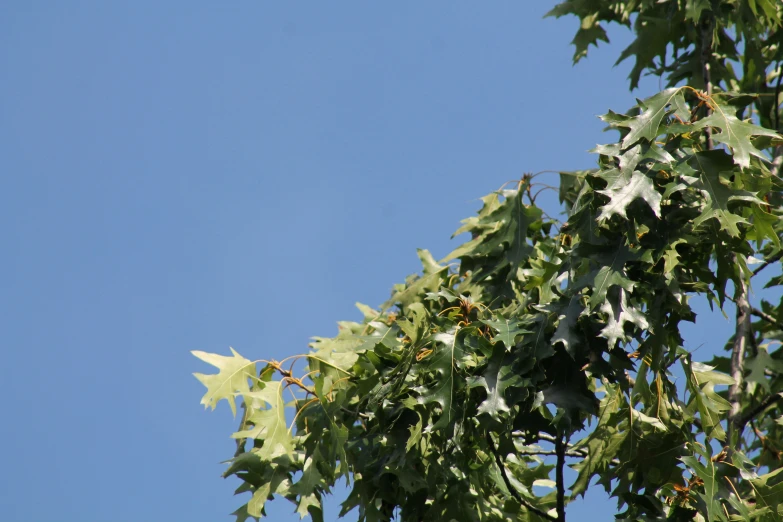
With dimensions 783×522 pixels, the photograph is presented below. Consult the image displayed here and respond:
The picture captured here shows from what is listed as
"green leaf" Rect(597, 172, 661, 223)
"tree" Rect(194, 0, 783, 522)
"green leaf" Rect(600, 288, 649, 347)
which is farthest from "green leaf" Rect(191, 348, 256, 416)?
"green leaf" Rect(597, 172, 661, 223)

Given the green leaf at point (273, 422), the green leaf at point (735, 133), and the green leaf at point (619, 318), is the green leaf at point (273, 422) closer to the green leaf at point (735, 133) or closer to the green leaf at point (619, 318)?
the green leaf at point (619, 318)

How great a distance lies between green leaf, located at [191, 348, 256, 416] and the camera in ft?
12.8

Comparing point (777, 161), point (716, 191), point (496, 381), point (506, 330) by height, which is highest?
point (777, 161)

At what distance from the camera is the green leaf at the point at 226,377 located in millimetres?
3898

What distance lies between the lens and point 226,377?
13.0ft

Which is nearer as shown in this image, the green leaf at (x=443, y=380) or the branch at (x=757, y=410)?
the green leaf at (x=443, y=380)

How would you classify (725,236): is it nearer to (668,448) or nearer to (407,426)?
(668,448)

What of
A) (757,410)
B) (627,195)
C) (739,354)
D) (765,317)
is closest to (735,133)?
(627,195)

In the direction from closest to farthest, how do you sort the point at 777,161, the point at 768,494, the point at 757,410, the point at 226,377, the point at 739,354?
the point at 768,494, the point at 226,377, the point at 757,410, the point at 739,354, the point at 777,161

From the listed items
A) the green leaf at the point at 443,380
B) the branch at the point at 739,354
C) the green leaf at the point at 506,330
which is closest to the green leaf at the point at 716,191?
the green leaf at the point at 506,330

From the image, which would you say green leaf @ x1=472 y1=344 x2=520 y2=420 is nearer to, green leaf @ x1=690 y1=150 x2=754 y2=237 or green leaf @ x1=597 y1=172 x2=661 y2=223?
green leaf @ x1=597 y1=172 x2=661 y2=223

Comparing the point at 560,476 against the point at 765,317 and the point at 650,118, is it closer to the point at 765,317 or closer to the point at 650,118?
the point at 650,118

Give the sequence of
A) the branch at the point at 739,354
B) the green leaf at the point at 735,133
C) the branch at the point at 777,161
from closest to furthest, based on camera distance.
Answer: the green leaf at the point at 735,133 → the branch at the point at 739,354 → the branch at the point at 777,161

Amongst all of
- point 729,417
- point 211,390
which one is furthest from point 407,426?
point 729,417
